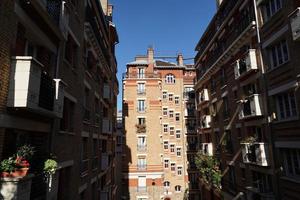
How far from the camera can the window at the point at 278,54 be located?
42.6ft

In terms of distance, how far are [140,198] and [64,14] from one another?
28720 mm

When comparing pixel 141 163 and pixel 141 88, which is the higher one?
pixel 141 88

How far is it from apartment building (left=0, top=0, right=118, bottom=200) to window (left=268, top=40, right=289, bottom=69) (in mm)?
11009

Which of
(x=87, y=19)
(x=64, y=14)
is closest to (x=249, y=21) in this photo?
(x=87, y=19)

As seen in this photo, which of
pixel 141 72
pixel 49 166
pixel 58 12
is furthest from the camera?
pixel 141 72

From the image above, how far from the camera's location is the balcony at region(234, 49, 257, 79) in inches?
602

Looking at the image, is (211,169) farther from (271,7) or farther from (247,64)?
(271,7)

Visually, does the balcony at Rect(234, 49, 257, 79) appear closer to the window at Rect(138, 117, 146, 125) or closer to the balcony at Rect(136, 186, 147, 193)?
the window at Rect(138, 117, 146, 125)

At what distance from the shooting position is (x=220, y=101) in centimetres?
2258

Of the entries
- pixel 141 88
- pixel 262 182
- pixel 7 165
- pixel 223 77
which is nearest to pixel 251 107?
pixel 262 182

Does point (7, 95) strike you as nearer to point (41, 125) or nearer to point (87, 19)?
point (41, 125)

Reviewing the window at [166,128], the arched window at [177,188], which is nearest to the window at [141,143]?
the window at [166,128]

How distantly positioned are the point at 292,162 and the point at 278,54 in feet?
19.4

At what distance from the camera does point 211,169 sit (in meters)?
22.5
